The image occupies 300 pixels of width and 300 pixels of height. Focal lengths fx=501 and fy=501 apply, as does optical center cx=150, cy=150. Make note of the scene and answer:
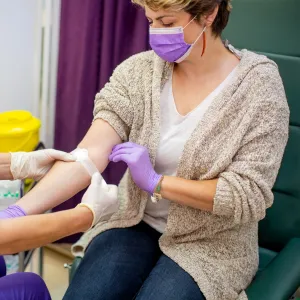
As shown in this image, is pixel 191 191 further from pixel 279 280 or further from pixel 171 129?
pixel 279 280

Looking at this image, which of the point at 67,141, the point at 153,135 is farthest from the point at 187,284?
the point at 67,141

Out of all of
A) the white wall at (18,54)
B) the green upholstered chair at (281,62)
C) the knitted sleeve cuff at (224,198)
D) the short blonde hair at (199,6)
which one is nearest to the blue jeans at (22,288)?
the knitted sleeve cuff at (224,198)

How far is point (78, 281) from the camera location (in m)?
1.52

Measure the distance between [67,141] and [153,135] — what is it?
98 centimetres

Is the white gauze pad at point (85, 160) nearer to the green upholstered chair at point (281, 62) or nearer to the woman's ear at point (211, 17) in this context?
the woman's ear at point (211, 17)

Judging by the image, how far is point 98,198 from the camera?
146 centimetres

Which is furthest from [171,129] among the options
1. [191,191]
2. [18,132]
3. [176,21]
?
[18,132]

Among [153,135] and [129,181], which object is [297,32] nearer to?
[153,135]

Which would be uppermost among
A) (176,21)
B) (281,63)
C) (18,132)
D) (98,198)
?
(176,21)

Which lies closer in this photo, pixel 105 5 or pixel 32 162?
pixel 32 162

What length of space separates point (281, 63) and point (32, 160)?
94cm

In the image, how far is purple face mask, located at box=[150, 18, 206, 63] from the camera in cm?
153

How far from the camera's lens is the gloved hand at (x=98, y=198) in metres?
1.43

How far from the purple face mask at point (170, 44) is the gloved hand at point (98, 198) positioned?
1.43 ft
